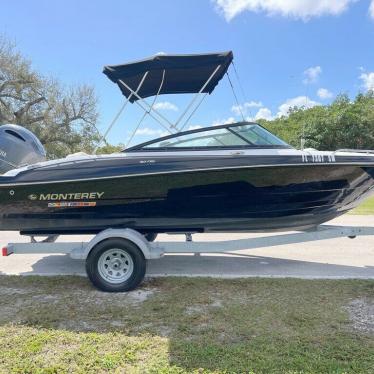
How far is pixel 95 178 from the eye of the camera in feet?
14.8

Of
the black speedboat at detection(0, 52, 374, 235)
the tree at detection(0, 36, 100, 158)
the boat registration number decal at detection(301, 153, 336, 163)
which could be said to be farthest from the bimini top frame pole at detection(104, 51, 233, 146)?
the tree at detection(0, 36, 100, 158)

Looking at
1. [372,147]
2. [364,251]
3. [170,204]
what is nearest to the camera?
[170,204]

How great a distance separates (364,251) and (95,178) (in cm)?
436

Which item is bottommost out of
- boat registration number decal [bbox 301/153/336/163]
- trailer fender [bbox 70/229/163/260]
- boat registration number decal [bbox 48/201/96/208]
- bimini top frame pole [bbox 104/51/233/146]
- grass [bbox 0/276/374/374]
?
grass [bbox 0/276/374/374]

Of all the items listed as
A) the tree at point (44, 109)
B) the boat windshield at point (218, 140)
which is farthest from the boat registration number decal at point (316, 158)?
the tree at point (44, 109)

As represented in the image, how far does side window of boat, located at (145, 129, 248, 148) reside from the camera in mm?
4746

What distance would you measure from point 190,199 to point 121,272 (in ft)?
3.76

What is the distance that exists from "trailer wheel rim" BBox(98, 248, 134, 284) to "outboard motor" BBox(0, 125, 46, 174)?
1.91 metres

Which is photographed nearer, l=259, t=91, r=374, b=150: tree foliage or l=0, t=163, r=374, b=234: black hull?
l=0, t=163, r=374, b=234: black hull

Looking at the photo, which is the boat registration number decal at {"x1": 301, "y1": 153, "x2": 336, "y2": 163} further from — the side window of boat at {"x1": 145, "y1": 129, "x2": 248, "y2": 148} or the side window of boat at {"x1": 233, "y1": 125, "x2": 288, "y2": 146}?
the side window of boat at {"x1": 145, "y1": 129, "x2": 248, "y2": 148}

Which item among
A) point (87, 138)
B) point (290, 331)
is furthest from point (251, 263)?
point (87, 138)

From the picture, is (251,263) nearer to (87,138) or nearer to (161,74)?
(161,74)

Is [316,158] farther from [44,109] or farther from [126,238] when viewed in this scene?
[44,109]

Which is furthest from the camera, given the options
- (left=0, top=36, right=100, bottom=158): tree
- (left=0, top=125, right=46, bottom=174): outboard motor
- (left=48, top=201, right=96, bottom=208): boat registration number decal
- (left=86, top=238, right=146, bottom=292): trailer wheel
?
(left=0, top=36, right=100, bottom=158): tree
